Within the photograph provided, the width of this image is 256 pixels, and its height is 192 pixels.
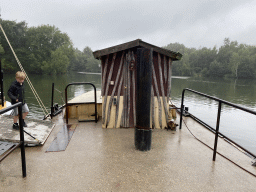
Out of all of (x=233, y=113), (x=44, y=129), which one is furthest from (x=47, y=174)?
(x=233, y=113)

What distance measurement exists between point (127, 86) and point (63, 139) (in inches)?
89.5

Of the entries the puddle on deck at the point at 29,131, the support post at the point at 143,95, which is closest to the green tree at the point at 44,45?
the puddle on deck at the point at 29,131

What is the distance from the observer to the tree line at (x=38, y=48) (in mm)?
46156

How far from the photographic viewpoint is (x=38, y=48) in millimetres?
49000

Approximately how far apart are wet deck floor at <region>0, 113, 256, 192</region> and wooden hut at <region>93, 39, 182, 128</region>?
103cm

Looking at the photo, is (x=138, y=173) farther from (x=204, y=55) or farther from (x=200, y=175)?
(x=204, y=55)

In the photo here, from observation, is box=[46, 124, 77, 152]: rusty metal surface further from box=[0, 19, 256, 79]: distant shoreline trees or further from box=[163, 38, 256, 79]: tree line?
box=[163, 38, 256, 79]: tree line

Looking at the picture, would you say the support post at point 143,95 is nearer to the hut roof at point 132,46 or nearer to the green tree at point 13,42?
the hut roof at point 132,46

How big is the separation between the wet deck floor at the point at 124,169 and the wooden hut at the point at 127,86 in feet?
3.37

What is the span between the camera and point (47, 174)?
9.18 feet

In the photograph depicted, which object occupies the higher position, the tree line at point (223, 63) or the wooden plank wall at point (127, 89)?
the tree line at point (223, 63)

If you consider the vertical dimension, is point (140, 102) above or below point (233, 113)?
above

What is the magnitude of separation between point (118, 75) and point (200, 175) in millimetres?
3232

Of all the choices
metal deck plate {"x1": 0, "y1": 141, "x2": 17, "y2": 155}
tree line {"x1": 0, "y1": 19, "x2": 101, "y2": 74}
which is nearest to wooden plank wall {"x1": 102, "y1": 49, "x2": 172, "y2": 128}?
metal deck plate {"x1": 0, "y1": 141, "x2": 17, "y2": 155}
